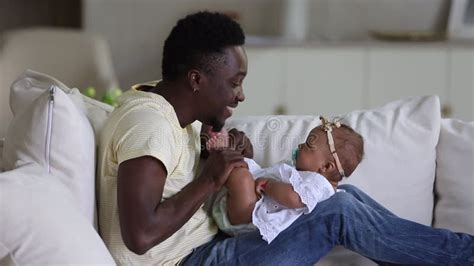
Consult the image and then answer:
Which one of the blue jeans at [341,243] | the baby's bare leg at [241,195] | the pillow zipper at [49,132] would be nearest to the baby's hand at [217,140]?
the baby's bare leg at [241,195]

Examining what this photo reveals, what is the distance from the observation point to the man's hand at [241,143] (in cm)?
167

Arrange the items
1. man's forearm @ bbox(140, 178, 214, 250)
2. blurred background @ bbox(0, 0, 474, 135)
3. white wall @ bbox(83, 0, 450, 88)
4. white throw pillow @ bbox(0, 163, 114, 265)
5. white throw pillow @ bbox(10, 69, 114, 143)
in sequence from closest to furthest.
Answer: white throw pillow @ bbox(0, 163, 114, 265) < man's forearm @ bbox(140, 178, 214, 250) < white throw pillow @ bbox(10, 69, 114, 143) < blurred background @ bbox(0, 0, 474, 135) < white wall @ bbox(83, 0, 450, 88)

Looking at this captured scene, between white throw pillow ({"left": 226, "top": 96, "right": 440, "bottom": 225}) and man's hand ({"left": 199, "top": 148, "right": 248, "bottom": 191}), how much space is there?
0.32m

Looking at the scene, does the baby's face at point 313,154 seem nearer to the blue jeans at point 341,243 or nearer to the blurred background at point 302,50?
the blue jeans at point 341,243

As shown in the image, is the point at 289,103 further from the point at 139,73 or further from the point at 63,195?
the point at 63,195

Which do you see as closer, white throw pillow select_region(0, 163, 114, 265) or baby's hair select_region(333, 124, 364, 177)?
white throw pillow select_region(0, 163, 114, 265)

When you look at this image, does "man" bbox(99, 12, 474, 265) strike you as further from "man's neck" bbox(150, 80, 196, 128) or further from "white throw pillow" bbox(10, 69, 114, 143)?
"white throw pillow" bbox(10, 69, 114, 143)

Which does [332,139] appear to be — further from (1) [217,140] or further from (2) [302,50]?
(2) [302,50]

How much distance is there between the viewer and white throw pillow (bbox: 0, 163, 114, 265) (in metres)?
1.21

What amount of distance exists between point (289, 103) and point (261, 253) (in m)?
2.45

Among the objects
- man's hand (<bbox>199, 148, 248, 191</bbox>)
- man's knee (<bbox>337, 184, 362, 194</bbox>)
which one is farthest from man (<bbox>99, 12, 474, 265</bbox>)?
man's knee (<bbox>337, 184, 362, 194</bbox>)

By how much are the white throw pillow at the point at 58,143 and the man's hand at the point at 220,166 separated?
244 millimetres

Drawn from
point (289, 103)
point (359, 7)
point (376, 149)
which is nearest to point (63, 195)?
point (376, 149)

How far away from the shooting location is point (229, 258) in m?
1.46
